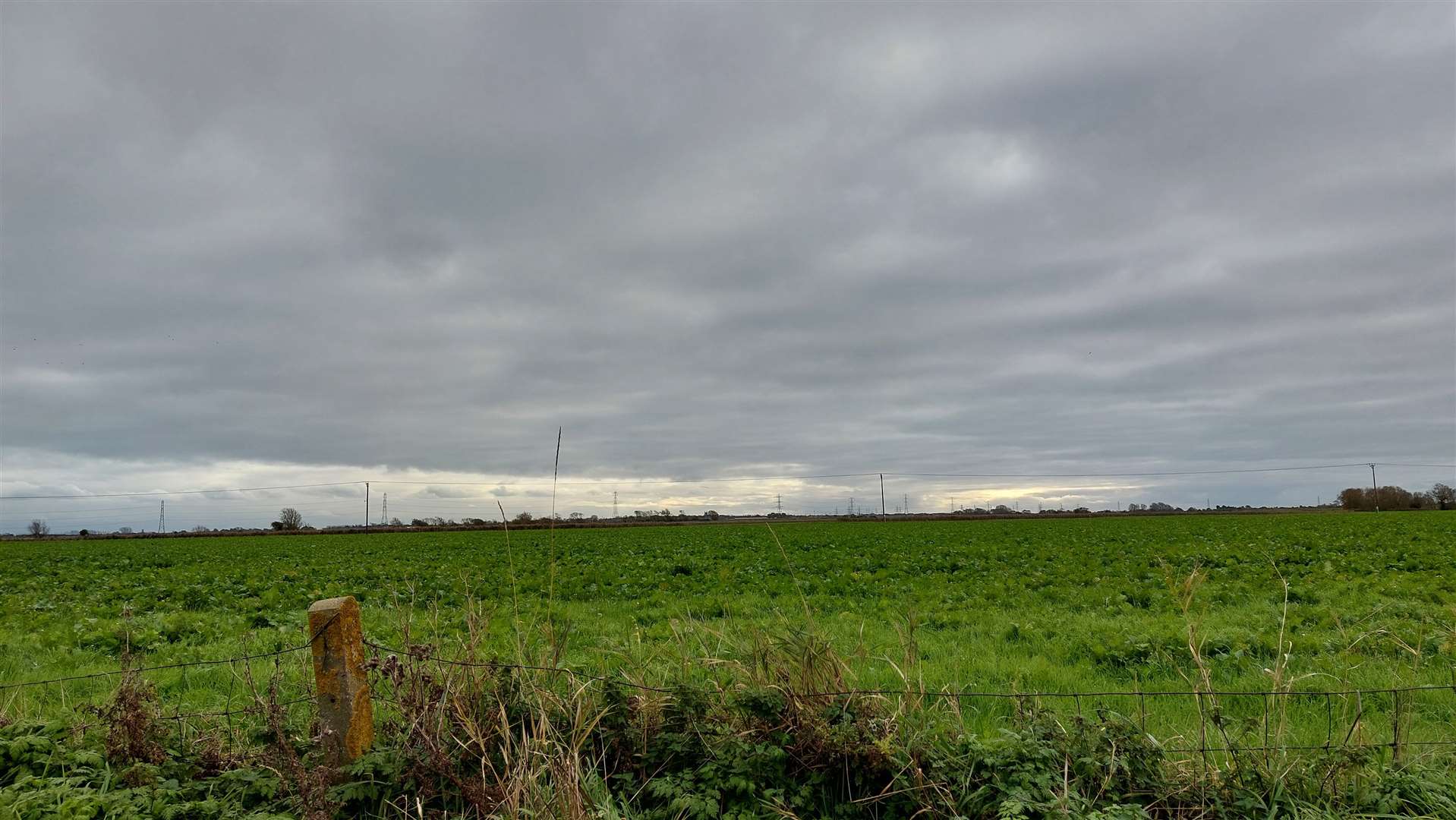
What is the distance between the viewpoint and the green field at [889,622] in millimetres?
5098

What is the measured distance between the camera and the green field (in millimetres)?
5098

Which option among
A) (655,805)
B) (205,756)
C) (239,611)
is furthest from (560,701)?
(239,611)

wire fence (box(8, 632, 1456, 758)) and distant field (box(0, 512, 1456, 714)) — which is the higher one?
wire fence (box(8, 632, 1456, 758))

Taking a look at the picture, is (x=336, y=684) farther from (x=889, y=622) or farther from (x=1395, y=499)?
(x=1395, y=499)

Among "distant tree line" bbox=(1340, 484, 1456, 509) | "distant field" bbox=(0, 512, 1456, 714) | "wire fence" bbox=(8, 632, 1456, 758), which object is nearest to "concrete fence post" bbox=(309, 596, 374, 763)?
"wire fence" bbox=(8, 632, 1456, 758)

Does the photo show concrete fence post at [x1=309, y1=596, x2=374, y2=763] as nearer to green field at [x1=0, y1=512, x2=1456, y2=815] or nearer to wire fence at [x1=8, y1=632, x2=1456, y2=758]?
wire fence at [x1=8, y1=632, x2=1456, y2=758]

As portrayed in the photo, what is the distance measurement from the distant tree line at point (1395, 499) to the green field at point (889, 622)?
101 meters

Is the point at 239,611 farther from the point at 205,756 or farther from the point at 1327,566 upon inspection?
the point at 1327,566

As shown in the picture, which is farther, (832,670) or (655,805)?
(832,670)

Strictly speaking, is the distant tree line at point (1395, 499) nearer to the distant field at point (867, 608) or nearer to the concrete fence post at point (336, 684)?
the distant field at point (867, 608)

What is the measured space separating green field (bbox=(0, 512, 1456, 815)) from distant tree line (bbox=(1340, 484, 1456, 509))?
101m

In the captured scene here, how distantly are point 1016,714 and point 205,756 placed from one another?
170 inches

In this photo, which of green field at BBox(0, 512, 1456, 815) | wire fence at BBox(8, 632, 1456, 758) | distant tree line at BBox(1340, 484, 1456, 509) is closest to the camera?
wire fence at BBox(8, 632, 1456, 758)

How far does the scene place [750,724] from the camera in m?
4.00
